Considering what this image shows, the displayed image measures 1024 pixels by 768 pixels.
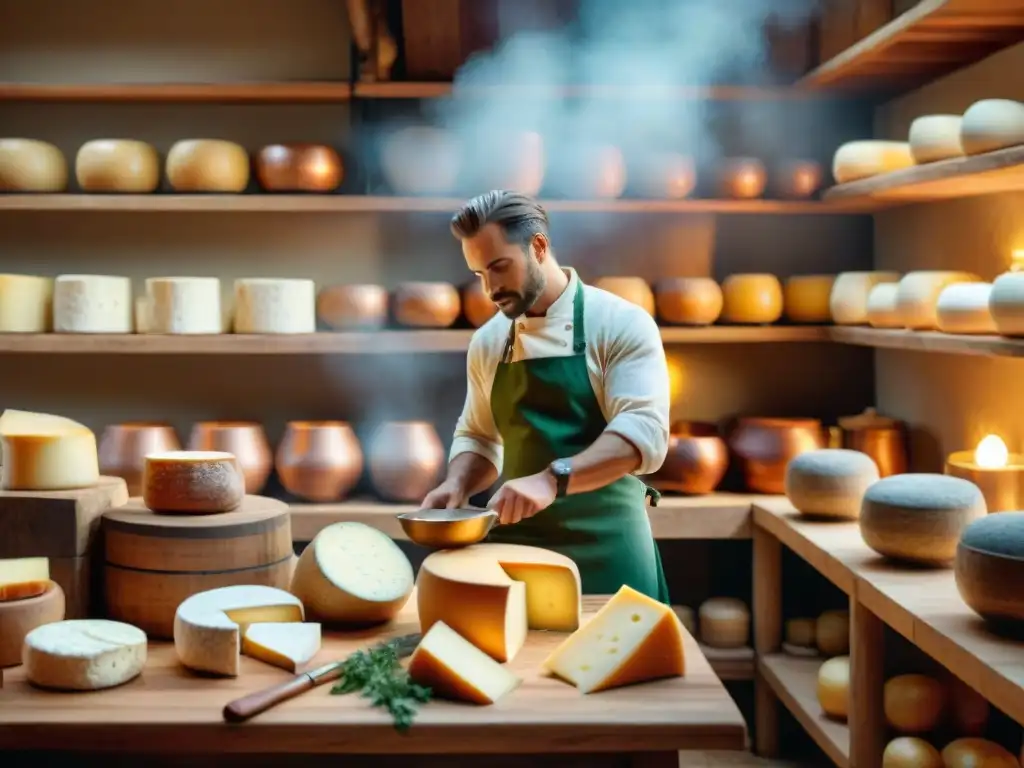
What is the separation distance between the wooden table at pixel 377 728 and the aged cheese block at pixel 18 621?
12cm

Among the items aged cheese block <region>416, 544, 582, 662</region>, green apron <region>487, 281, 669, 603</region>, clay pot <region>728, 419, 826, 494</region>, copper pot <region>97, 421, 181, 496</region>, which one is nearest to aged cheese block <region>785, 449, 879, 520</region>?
clay pot <region>728, 419, 826, 494</region>

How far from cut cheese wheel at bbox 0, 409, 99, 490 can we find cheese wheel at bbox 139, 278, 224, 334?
4.75ft

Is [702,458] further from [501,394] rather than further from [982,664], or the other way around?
[982,664]

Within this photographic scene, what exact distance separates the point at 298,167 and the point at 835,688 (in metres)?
2.06

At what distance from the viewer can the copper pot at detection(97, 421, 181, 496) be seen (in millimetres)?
3203

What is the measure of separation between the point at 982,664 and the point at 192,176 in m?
2.54

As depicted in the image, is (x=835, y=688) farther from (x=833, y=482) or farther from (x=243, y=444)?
(x=243, y=444)

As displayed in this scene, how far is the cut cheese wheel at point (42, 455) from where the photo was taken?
1809 millimetres

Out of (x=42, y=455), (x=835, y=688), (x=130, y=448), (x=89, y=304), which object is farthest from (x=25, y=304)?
(x=835, y=688)

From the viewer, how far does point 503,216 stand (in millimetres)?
2084

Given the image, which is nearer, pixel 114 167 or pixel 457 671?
pixel 457 671

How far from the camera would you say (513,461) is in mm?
2375

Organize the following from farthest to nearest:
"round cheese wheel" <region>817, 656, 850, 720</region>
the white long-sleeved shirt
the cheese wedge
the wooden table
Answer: "round cheese wheel" <region>817, 656, 850, 720</region> < the white long-sleeved shirt < the cheese wedge < the wooden table

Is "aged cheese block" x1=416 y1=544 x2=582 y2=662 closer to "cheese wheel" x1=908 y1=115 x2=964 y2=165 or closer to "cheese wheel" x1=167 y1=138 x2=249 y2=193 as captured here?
"cheese wheel" x1=908 y1=115 x2=964 y2=165
